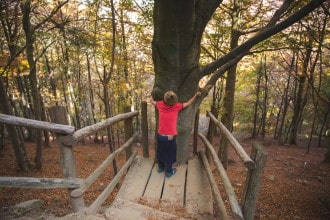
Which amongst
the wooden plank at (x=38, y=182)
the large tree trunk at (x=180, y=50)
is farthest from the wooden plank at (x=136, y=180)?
the wooden plank at (x=38, y=182)

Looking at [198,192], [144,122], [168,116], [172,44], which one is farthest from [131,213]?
[172,44]

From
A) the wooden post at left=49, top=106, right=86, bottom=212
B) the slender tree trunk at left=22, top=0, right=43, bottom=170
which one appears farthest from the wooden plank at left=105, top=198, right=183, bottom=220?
the slender tree trunk at left=22, top=0, right=43, bottom=170

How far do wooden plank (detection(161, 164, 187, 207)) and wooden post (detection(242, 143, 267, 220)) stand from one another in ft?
4.22

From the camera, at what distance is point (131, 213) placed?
3092 mm

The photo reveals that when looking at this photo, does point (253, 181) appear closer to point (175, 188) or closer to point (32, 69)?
point (175, 188)

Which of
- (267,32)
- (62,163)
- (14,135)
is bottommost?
(14,135)

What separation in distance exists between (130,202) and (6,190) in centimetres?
588

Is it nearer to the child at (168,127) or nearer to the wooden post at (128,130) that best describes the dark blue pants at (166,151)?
the child at (168,127)

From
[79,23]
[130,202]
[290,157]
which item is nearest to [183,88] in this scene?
[130,202]

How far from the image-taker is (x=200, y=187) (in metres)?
4.25

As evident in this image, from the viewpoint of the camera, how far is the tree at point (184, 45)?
373 cm

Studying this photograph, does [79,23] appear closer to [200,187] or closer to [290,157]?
[200,187]

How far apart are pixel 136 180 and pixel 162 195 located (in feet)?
2.23

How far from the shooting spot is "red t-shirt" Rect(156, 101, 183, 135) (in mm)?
4402
